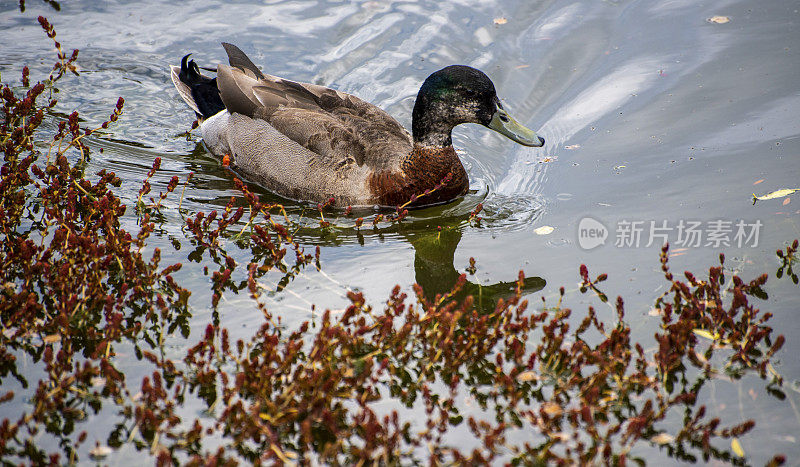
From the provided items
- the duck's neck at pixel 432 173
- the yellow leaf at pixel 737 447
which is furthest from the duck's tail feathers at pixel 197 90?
the yellow leaf at pixel 737 447

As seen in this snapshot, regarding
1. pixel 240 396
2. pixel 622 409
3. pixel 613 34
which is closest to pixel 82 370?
pixel 240 396

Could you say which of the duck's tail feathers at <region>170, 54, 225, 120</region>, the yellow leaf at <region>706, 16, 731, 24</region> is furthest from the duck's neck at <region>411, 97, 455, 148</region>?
the yellow leaf at <region>706, 16, 731, 24</region>

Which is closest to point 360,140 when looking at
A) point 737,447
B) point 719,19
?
point 737,447

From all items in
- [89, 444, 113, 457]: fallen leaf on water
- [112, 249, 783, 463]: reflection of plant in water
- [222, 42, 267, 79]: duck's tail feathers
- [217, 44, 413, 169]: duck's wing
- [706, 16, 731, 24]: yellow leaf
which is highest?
[706, 16, 731, 24]: yellow leaf

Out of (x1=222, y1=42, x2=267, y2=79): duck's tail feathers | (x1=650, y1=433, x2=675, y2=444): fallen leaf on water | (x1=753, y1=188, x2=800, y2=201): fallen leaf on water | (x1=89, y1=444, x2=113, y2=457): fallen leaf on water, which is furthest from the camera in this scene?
(x1=222, y1=42, x2=267, y2=79): duck's tail feathers

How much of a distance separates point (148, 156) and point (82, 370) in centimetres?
385

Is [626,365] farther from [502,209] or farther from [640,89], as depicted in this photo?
[640,89]

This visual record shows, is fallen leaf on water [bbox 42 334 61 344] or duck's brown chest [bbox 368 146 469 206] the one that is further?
duck's brown chest [bbox 368 146 469 206]

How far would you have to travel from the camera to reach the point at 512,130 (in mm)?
6480

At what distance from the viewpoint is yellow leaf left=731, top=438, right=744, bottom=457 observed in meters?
3.51

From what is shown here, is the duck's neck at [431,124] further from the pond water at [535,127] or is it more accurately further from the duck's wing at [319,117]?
the pond water at [535,127]

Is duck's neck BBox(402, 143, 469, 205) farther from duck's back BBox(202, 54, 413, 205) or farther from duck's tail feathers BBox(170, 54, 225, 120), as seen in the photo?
duck's tail feathers BBox(170, 54, 225, 120)

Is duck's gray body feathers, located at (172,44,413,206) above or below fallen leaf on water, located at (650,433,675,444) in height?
above

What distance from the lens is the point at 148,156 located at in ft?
23.8
